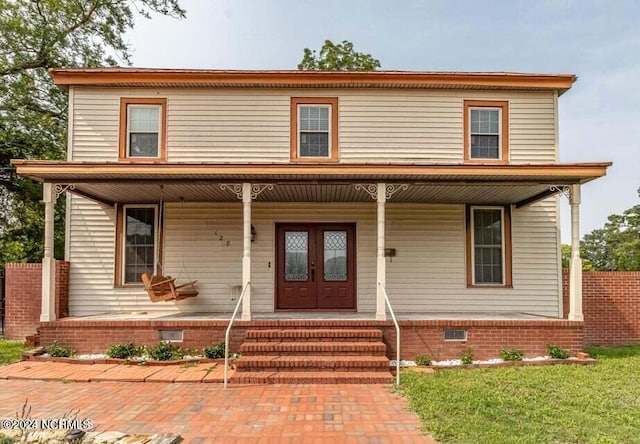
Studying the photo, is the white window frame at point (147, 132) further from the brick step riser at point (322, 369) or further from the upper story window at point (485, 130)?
the upper story window at point (485, 130)

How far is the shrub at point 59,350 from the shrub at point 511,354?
298 inches

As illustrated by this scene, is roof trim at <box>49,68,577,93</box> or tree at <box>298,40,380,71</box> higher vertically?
tree at <box>298,40,380,71</box>

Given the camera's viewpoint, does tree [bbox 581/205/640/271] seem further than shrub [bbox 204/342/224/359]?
Yes

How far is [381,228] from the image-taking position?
7.70 metres

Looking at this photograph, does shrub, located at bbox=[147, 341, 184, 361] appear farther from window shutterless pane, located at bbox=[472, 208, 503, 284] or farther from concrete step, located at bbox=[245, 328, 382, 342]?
window shutterless pane, located at bbox=[472, 208, 503, 284]

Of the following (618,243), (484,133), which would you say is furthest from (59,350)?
(618,243)

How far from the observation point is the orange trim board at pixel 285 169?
24.3 ft

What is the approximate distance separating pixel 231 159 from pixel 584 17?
1179 centimetres

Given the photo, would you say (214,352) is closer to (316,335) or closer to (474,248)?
(316,335)

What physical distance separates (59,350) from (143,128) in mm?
4818

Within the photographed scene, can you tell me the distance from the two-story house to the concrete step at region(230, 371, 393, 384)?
2.83 metres

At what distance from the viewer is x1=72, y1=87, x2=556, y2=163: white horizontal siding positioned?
9383mm

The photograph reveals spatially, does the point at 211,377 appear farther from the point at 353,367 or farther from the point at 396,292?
the point at 396,292

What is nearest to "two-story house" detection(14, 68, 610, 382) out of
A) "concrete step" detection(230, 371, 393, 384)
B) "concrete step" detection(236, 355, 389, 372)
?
"concrete step" detection(236, 355, 389, 372)
